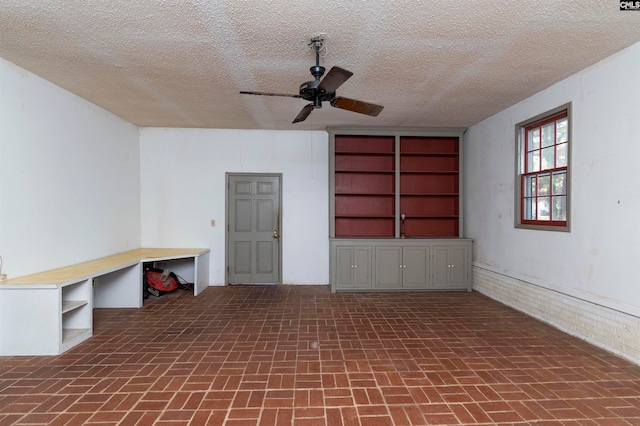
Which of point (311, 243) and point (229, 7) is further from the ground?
point (229, 7)

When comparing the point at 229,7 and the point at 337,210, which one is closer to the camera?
the point at 229,7

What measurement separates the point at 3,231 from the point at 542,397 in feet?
15.8

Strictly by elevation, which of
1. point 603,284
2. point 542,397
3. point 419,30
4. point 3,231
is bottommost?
point 542,397

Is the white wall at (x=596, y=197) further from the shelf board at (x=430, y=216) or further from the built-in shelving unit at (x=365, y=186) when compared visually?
the built-in shelving unit at (x=365, y=186)

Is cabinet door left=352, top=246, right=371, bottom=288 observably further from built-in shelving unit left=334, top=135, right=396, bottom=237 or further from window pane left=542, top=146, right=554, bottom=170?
window pane left=542, top=146, right=554, bottom=170

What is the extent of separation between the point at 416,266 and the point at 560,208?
2188 mm

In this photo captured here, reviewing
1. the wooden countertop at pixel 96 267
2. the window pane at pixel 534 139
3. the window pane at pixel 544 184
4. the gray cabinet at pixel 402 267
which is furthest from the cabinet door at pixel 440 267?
the wooden countertop at pixel 96 267

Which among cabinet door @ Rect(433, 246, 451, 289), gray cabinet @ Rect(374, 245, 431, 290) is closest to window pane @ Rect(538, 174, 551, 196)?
cabinet door @ Rect(433, 246, 451, 289)

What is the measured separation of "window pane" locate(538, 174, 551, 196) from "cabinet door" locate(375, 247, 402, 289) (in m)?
2.11

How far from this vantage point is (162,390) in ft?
7.86

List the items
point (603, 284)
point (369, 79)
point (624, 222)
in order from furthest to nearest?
point (369, 79), point (603, 284), point (624, 222)

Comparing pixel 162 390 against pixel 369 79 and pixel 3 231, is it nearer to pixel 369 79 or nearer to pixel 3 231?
pixel 3 231

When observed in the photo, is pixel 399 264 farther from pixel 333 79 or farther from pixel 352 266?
pixel 333 79

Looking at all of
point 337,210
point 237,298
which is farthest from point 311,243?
point 237,298
